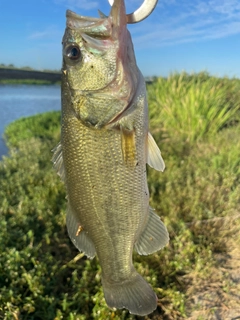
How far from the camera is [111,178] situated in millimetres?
→ 1960

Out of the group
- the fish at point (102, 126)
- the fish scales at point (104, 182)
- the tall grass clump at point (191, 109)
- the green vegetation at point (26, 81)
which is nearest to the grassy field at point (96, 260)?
the tall grass clump at point (191, 109)

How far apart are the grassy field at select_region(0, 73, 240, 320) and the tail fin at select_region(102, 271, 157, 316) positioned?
3.88ft

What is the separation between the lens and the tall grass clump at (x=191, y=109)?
8945 millimetres

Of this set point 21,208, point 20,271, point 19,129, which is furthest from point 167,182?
point 19,129

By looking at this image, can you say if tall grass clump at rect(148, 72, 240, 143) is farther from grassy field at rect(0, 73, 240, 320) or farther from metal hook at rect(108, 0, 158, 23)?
metal hook at rect(108, 0, 158, 23)

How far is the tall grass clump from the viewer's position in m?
8.95

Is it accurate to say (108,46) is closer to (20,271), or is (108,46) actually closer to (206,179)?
(20,271)

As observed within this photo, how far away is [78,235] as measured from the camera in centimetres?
210

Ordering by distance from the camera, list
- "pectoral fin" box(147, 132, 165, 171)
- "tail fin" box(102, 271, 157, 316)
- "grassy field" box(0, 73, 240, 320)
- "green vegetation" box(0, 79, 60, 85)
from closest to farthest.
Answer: "pectoral fin" box(147, 132, 165, 171) < "tail fin" box(102, 271, 157, 316) < "grassy field" box(0, 73, 240, 320) < "green vegetation" box(0, 79, 60, 85)

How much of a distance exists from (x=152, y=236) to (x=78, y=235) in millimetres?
437

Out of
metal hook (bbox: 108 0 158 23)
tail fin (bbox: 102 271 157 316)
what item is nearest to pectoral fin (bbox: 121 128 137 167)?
metal hook (bbox: 108 0 158 23)

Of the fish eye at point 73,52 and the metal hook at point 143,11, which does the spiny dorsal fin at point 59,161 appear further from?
the metal hook at point 143,11

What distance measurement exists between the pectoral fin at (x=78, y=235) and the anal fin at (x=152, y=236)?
0.92 ft

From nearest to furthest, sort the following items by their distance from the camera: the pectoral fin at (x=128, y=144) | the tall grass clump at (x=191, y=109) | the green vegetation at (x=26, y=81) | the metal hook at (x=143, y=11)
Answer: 1. the metal hook at (x=143, y=11)
2. the pectoral fin at (x=128, y=144)
3. the tall grass clump at (x=191, y=109)
4. the green vegetation at (x=26, y=81)
